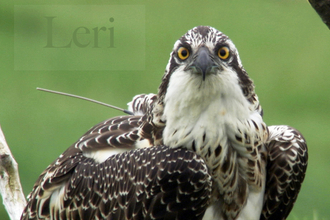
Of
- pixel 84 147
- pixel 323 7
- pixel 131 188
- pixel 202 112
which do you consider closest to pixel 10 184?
pixel 84 147

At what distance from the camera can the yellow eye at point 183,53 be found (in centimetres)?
469

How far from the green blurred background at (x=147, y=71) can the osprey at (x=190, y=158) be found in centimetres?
471

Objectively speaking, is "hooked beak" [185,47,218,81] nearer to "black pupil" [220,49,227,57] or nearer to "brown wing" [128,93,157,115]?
"black pupil" [220,49,227,57]

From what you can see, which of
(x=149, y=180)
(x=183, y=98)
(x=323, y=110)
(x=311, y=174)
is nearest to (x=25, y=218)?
(x=149, y=180)

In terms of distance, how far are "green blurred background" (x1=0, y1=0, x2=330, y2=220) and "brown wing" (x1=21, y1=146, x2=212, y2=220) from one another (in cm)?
489

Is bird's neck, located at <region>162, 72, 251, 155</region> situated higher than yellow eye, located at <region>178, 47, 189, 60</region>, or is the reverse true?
yellow eye, located at <region>178, 47, 189, 60</region>

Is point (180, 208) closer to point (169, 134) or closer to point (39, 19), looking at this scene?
point (169, 134)

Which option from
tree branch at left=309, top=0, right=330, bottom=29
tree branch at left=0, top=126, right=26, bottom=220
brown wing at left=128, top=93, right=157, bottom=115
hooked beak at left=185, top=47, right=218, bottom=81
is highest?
tree branch at left=309, top=0, right=330, bottom=29

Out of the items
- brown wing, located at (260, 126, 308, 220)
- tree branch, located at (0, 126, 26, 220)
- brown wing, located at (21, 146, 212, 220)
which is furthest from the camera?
tree branch, located at (0, 126, 26, 220)

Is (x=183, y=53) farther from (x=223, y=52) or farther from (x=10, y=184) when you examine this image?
(x=10, y=184)

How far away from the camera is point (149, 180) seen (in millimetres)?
4645

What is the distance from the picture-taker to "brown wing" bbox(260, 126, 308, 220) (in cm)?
503

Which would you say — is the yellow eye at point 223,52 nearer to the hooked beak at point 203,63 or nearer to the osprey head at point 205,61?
the osprey head at point 205,61

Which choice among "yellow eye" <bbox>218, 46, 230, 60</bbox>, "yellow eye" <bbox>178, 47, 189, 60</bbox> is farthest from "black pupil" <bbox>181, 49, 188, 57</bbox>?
"yellow eye" <bbox>218, 46, 230, 60</bbox>
